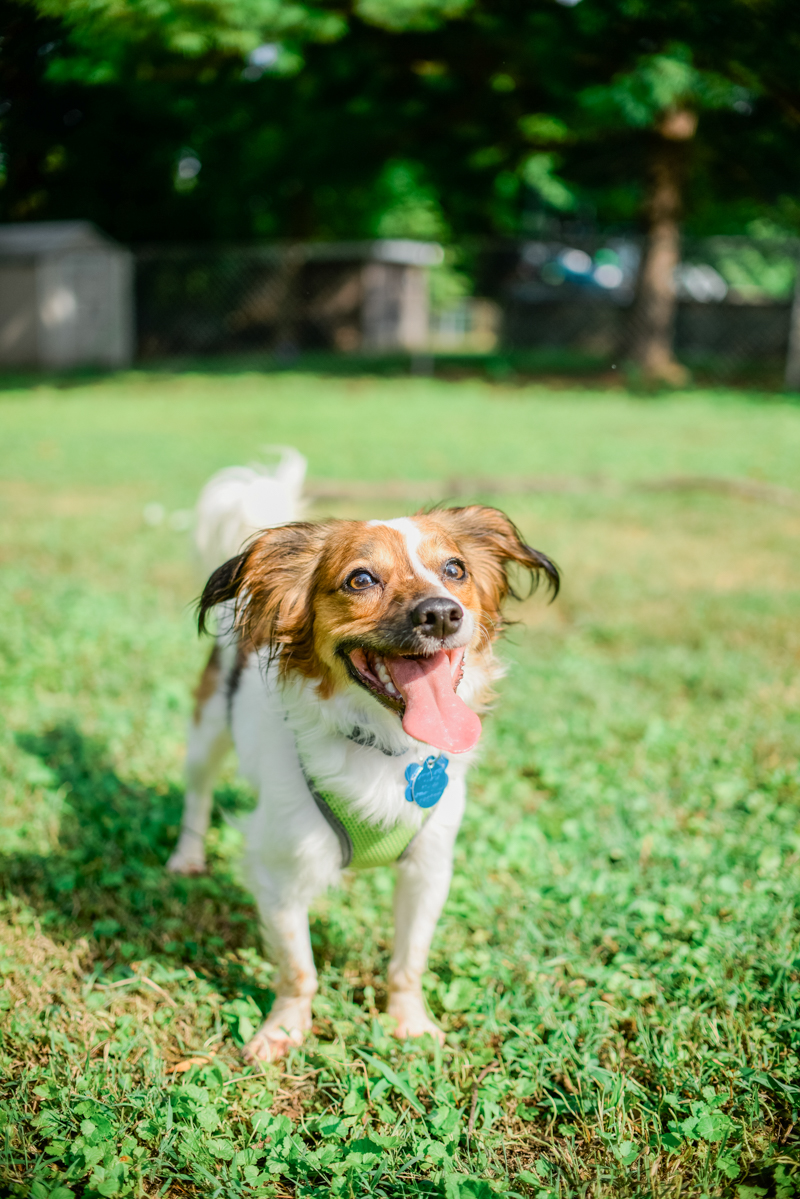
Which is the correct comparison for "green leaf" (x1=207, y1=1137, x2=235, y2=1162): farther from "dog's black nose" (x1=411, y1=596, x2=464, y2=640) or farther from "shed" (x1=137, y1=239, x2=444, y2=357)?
"shed" (x1=137, y1=239, x2=444, y2=357)

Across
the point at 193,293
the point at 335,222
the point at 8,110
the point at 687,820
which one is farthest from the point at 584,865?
the point at 335,222

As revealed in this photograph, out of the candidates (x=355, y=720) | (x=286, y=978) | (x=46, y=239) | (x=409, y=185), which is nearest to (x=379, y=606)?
(x=355, y=720)

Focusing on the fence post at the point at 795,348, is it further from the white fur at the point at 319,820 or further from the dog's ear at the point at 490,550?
the white fur at the point at 319,820

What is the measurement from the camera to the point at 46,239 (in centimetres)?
2162

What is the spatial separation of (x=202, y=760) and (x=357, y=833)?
1.00 m

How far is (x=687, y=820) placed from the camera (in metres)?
3.45

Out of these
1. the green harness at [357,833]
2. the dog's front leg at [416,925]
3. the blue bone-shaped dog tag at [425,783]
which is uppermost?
the blue bone-shaped dog tag at [425,783]

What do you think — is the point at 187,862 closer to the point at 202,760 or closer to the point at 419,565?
the point at 202,760

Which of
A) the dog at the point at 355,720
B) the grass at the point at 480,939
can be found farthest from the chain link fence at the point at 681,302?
the dog at the point at 355,720

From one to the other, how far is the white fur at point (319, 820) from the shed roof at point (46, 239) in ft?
72.5

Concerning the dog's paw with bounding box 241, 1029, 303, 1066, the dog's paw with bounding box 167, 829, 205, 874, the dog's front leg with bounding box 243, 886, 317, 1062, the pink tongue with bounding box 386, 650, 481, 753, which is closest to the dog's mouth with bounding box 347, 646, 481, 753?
the pink tongue with bounding box 386, 650, 481, 753

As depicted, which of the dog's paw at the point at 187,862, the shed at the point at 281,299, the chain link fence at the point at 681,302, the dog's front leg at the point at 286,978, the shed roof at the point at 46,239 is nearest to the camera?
the dog's front leg at the point at 286,978

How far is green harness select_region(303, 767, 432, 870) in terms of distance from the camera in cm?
232

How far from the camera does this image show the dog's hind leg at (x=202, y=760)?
9.98 ft
